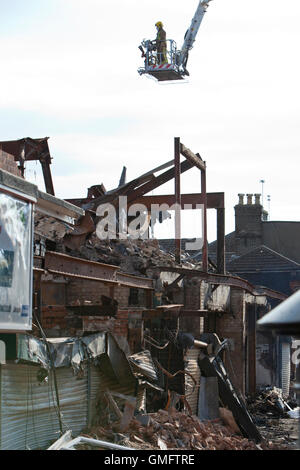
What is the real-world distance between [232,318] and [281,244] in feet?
59.1

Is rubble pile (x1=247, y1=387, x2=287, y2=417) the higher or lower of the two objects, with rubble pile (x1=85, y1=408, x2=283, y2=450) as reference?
lower

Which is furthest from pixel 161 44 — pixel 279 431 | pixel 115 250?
pixel 279 431

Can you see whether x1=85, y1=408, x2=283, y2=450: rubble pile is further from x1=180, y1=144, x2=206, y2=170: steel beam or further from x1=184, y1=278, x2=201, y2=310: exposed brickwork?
x1=180, y1=144, x2=206, y2=170: steel beam

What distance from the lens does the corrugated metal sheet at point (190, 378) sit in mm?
14930

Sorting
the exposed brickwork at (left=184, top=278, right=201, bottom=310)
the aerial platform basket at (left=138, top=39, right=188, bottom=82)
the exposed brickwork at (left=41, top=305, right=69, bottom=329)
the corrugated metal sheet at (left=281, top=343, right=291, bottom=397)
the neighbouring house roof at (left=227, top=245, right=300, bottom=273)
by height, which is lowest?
the corrugated metal sheet at (left=281, top=343, right=291, bottom=397)

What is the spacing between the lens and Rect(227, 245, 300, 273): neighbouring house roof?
103ft

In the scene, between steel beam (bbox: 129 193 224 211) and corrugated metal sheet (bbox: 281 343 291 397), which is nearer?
steel beam (bbox: 129 193 224 211)

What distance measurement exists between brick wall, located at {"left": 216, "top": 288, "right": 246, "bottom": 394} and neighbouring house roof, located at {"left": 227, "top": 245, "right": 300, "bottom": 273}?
1177 centimetres

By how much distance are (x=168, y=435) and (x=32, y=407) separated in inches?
103

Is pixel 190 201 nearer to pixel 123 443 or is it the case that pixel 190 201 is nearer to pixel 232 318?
pixel 232 318

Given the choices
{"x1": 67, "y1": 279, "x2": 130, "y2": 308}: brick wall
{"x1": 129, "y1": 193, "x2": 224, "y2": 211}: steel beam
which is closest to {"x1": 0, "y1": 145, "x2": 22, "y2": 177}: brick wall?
{"x1": 67, "y1": 279, "x2": 130, "y2": 308}: brick wall

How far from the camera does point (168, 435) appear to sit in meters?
11.5

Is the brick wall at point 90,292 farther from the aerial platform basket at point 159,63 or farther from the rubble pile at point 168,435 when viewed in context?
the aerial platform basket at point 159,63
